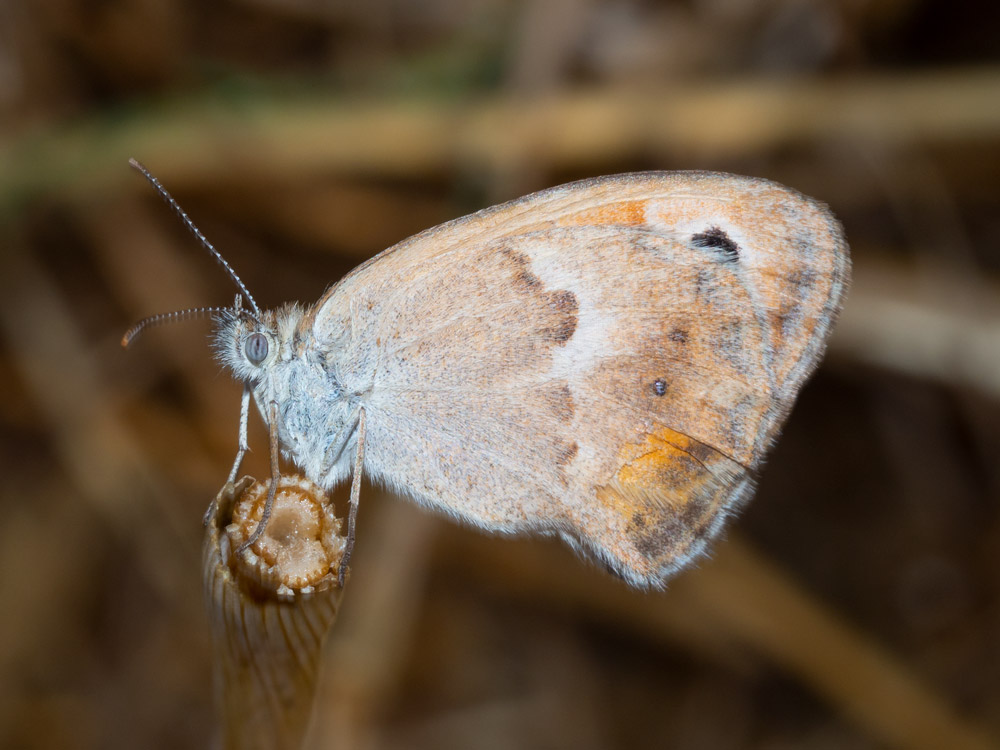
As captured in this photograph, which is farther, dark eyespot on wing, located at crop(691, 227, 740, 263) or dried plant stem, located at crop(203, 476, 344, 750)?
dark eyespot on wing, located at crop(691, 227, 740, 263)

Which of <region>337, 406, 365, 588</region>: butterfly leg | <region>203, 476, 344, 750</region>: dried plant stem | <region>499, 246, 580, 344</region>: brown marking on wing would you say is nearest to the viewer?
<region>203, 476, 344, 750</region>: dried plant stem

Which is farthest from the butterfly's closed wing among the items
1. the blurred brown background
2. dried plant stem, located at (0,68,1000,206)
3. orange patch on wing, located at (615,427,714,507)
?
dried plant stem, located at (0,68,1000,206)

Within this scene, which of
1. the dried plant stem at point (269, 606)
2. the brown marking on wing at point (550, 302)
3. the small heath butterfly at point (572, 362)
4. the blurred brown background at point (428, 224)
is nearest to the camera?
the dried plant stem at point (269, 606)

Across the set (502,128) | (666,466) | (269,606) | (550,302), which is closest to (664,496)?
(666,466)

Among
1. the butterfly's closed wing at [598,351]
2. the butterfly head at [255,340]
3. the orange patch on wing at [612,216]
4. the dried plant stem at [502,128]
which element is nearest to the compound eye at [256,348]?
the butterfly head at [255,340]

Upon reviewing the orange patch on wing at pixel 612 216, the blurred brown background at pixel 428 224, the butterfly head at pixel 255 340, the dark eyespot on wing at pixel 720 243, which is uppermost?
the orange patch on wing at pixel 612 216

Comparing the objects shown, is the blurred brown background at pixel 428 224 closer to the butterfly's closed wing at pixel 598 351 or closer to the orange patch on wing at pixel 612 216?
the butterfly's closed wing at pixel 598 351

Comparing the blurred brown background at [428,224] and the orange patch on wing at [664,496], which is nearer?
the orange patch on wing at [664,496]

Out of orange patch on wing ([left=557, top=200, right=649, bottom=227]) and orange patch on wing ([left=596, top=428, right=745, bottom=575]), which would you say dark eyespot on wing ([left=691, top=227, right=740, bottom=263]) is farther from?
orange patch on wing ([left=596, top=428, right=745, bottom=575])
